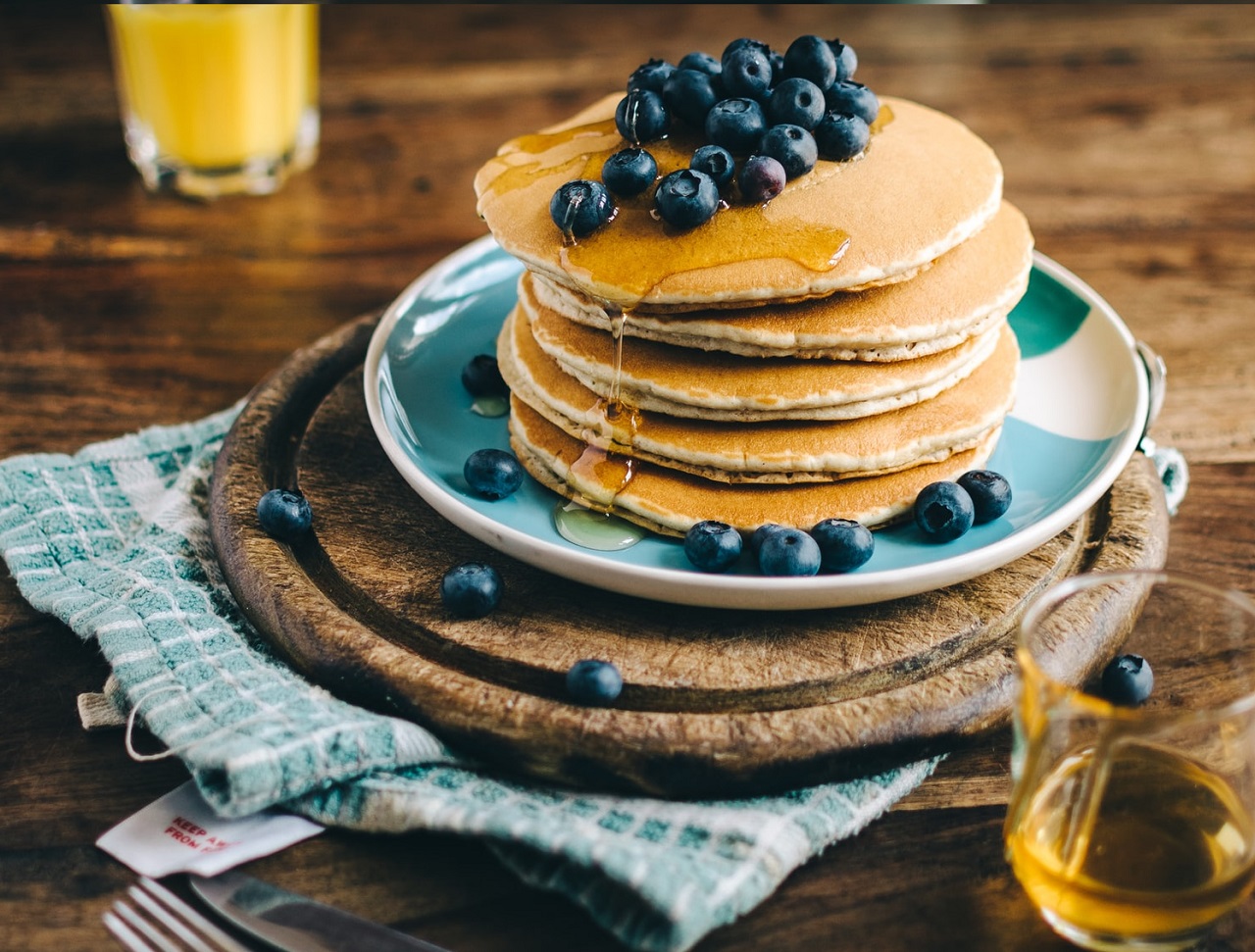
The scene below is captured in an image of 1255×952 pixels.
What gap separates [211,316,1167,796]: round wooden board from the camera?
1.24 metres

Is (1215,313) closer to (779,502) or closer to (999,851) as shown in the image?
(779,502)

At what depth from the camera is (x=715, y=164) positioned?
4.72 ft

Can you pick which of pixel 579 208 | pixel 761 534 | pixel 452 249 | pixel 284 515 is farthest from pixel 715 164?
pixel 452 249

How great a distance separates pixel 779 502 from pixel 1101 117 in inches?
82.8

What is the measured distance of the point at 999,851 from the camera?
3.92ft

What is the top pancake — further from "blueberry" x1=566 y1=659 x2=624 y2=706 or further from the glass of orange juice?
the glass of orange juice

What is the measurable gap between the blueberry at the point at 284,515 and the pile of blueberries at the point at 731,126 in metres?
0.47

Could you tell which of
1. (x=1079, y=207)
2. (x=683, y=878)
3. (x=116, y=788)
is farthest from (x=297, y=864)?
(x=1079, y=207)

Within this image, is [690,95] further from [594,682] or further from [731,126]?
[594,682]

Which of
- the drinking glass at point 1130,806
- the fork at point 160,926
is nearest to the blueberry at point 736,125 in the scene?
the drinking glass at point 1130,806

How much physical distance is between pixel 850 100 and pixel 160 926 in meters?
1.20

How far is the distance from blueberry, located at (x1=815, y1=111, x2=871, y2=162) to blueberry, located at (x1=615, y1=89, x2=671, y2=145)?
194 mm

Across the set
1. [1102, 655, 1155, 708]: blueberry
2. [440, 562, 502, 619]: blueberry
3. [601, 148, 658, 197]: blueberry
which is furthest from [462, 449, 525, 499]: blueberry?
[1102, 655, 1155, 708]: blueberry

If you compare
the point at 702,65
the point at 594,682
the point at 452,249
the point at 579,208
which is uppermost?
the point at 702,65
